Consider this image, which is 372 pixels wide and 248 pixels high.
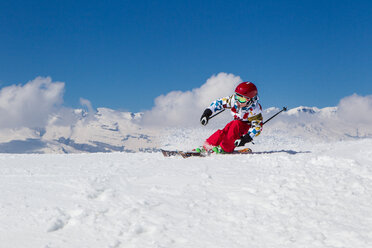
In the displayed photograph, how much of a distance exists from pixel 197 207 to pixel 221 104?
4429mm

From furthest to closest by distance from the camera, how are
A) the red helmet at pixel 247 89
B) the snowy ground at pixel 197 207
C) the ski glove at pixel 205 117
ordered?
the ski glove at pixel 205 117, the red helmet at pixel 247 89, the snowy ground at pixel 197 207

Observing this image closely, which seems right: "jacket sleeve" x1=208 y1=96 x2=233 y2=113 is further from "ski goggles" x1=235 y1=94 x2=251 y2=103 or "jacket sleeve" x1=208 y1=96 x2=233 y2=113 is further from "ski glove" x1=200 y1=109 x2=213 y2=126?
"ski goggles" x1=235 y1=94 x2=251 y2=103

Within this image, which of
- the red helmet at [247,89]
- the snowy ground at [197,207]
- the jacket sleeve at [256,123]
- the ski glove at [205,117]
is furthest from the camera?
the ski glove at [205,117]

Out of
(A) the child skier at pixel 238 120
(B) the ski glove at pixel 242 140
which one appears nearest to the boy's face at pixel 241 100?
(A) the child skier at pixel 238 120

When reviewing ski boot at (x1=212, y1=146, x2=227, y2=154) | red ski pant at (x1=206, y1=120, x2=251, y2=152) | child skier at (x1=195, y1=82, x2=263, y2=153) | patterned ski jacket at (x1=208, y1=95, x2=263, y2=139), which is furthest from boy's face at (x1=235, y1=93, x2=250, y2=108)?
ski boot at (x1=212, y1=146, x2=227, y2=154)

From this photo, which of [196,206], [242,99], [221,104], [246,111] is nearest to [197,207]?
[196,206]

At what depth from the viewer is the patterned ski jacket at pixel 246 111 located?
7191 mm

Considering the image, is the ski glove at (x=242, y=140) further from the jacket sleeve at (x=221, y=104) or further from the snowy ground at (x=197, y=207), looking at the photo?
the snowy ground at (x=197, y=207)

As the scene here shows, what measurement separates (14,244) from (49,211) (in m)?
0.61

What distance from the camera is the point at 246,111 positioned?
23.9 ft

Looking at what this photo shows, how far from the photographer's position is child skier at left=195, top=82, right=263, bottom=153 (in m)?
7.06

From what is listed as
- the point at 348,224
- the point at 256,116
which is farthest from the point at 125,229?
the point at 256,116

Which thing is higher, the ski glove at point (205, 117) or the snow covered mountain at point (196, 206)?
the ski glove at point (205, 117)

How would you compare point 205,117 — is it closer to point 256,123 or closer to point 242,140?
point 242,140
